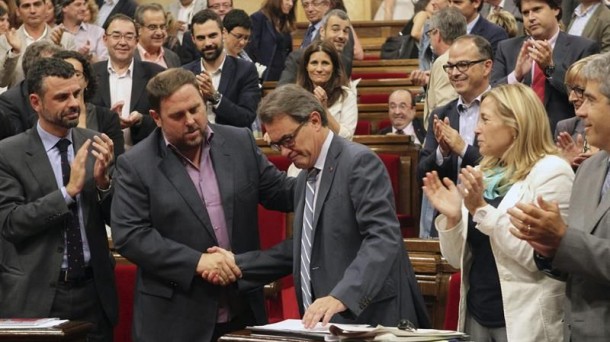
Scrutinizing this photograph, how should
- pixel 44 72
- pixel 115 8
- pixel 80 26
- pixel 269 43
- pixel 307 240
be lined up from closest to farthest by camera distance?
1. pixel 307 240
2. pixel 44 72
3. pixel 80 26
4. pixel 269 43
5. pixel 115 8

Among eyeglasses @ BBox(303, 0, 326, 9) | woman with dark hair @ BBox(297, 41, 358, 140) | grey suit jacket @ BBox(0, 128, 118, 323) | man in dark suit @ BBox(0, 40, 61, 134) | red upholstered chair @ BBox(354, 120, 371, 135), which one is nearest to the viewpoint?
grey suit jacket @ BBox(0, 128, 118, 323)

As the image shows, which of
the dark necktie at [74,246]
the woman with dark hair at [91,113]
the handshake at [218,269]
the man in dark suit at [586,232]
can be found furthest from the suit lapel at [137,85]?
the man in dark suit at [586,232]

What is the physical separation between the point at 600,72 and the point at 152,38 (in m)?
4.28

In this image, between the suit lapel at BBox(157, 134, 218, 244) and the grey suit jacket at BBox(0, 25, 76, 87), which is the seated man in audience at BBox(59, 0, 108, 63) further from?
the suit lapel at BBox(157, 134, 218, 244)

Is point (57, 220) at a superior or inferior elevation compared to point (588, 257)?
inferior

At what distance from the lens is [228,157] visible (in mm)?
4105

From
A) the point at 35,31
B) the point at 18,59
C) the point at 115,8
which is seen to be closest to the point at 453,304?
the point at 18,59

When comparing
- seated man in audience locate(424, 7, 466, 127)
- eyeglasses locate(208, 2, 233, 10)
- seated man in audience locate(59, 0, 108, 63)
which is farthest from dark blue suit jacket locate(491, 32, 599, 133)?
eyeglasses locate(208, 2, 233, 10)

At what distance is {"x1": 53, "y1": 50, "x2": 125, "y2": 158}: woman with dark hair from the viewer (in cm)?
513

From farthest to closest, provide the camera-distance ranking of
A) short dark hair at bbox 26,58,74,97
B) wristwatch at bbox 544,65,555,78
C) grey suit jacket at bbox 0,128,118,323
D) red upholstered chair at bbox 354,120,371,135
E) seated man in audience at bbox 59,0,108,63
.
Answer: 1. seated man in audience at bbox 59,0,108,63
2. red upholstered chair at bbox 354,120,371,135
3. wristwatch at bbox 544,65,555,78
4. short dark hair at bbox 26,58,74,97
5. grey suit jacket at bbox 0,128,118,323

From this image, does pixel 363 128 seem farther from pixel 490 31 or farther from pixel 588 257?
pixel 588 257

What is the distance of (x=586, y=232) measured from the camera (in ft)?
10.7

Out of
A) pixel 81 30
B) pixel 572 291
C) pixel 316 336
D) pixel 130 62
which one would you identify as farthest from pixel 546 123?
pixel 81 30

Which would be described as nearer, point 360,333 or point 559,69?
point 360,333
